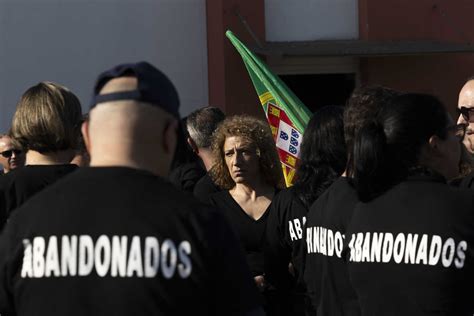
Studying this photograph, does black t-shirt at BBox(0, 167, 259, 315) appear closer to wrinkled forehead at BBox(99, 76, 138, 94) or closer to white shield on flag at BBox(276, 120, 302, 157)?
wrinkled forehead at BBox(99, 76, 138, 94)

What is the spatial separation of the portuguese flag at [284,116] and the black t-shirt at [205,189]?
1198 millimetres

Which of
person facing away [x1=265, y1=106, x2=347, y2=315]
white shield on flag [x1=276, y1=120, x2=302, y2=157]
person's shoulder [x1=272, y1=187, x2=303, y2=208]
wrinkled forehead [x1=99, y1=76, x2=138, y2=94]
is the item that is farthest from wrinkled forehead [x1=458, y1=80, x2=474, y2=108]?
wrinkled forehead [x1=99, y1=76, x2=138, y2=94]

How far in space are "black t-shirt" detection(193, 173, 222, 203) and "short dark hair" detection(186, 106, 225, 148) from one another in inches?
20.1

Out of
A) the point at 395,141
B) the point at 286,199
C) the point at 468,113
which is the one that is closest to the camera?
the point at 395,141

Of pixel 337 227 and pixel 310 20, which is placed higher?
pixel 310 20

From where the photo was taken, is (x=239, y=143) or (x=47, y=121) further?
(x=239, y=143)

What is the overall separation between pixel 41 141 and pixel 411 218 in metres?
1.71

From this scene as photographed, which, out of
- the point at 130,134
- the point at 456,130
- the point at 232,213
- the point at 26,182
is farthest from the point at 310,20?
the point at 130,134

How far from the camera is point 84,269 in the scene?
255 centimetres

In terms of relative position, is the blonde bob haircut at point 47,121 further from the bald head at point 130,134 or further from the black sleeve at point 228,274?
the black sleeve at point 228,274

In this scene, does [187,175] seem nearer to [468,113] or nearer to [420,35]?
[468,113]

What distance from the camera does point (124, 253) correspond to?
2.53 meters

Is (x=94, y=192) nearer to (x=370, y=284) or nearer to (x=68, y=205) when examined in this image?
(x=68, y=205)

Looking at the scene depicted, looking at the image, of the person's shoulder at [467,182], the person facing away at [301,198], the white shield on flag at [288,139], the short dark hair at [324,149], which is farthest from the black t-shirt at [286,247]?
the white shield on flag at [288,139]
